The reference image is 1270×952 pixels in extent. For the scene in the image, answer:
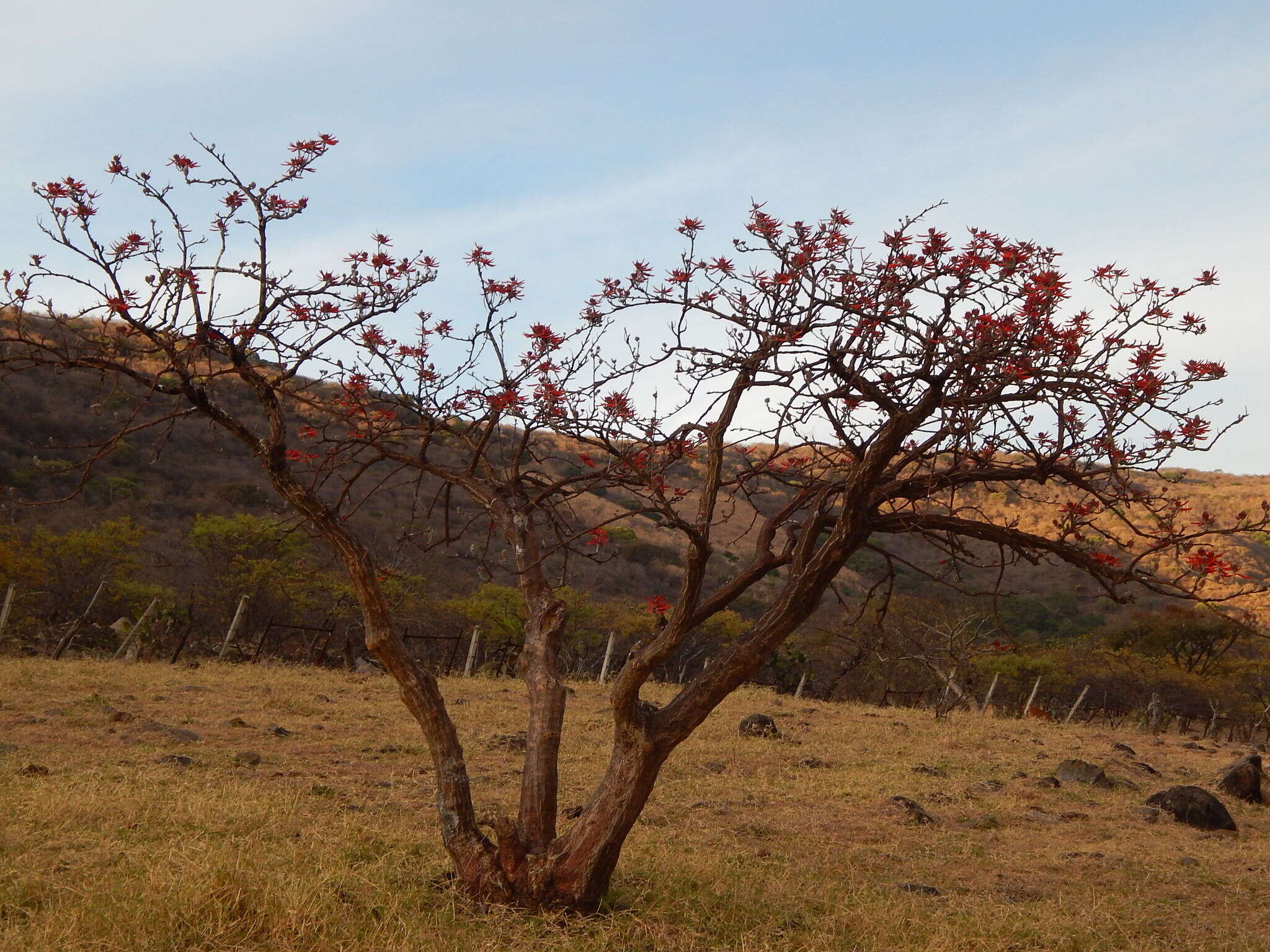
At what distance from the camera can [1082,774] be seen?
11.2 m

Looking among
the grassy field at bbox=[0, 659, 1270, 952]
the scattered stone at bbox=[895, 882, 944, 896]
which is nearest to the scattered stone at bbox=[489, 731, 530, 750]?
the grassy field at bbox=[0, 659, 1270, 952]

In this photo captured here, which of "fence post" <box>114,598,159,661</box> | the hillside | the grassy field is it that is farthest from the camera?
the hillside

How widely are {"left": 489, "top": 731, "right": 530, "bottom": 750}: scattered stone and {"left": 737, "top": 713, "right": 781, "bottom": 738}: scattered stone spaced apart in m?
2.96

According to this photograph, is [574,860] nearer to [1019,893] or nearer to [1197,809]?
[1019,893]

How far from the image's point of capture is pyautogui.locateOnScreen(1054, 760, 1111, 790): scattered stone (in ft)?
36.3

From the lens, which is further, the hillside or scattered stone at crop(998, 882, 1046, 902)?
the hillside

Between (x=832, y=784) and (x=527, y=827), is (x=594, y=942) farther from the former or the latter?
(x=832, y=784)

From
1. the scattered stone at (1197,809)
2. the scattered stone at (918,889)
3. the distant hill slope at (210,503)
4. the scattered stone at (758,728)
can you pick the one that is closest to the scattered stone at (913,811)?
the scattered stone at (918,889)

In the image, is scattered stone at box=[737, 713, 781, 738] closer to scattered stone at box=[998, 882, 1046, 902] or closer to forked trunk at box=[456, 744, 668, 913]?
scattered stone at box=[998, 882, 1046, 902]

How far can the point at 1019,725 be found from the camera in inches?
648

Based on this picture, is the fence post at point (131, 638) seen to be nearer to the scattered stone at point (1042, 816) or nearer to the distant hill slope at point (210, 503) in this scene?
the distant hill slope at point (210, 503)

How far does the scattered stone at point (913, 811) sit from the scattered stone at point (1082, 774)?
2.86 meters

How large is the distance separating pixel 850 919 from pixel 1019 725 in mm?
12483

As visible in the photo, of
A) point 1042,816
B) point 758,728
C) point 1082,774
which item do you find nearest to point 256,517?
point 758,728
